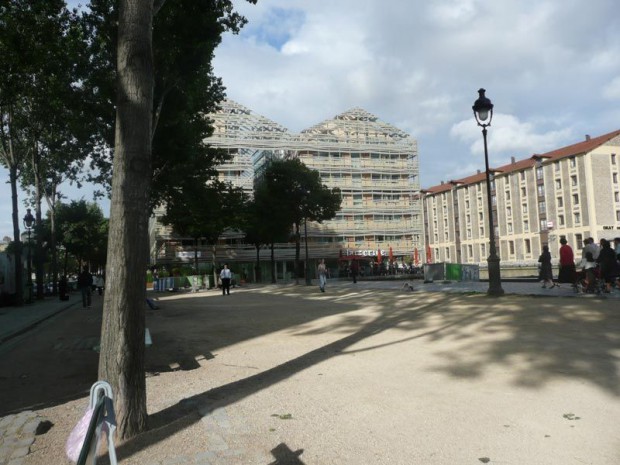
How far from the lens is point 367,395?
→ 5020mm

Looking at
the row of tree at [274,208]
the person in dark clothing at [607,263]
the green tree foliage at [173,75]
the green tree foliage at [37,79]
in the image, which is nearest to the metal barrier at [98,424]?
the green tree foliage at [173,75]

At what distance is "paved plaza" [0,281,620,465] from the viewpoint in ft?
12.0

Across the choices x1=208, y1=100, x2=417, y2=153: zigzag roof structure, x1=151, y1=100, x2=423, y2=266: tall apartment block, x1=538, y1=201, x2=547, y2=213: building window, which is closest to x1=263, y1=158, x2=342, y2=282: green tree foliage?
x1=151, y1=100, x2=423, y2=266: tall apartment block

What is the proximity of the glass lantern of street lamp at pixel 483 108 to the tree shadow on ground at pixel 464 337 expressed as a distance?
5.16 m

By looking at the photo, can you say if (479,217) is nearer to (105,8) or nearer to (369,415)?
(105,8)

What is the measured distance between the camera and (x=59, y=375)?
697 centimetres

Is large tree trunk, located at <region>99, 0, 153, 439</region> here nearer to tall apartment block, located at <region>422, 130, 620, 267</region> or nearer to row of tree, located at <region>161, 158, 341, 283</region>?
row of tree, located at <region>161, 158, 341, 283</region>

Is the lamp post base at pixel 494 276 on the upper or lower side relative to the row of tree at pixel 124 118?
lower

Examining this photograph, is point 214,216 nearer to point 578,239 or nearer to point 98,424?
point 98,424

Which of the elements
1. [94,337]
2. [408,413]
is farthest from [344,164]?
[408,413]

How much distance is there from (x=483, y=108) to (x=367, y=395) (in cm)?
1135

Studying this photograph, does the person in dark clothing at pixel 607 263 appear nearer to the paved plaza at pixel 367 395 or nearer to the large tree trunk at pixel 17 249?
the paved plaza at pixel 367 395

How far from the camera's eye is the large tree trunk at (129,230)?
4.08 m

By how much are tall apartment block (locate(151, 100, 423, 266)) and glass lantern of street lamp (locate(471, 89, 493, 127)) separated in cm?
4664
